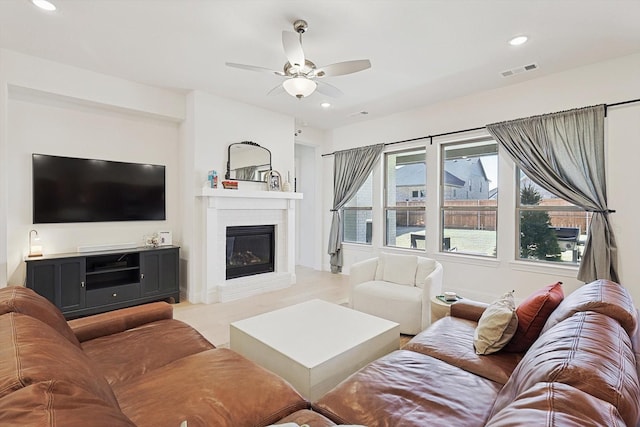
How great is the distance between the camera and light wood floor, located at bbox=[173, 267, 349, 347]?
11.5 feet

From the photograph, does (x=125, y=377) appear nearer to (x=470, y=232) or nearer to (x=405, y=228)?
(x=470, y=232)

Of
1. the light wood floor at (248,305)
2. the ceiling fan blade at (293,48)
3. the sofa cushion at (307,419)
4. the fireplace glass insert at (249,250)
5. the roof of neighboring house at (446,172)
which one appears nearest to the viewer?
the sofa cushion at (307,419)

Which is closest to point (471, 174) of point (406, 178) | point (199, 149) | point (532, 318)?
point (406, 178)

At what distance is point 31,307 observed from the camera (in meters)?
1.64

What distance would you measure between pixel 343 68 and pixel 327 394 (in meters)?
2.45

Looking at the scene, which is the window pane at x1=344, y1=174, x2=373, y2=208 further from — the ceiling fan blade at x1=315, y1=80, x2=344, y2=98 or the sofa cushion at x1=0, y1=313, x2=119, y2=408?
the sofa cushion at x1=0, y1=313, x2=119, y2=408

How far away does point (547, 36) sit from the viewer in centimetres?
297

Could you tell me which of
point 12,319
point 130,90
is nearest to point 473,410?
point 12,319

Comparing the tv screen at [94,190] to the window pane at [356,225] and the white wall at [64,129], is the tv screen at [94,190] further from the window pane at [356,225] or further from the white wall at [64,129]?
the window pane at [356,225]

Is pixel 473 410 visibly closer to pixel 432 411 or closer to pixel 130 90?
pixel 432 411

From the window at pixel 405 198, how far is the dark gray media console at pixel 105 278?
3536 mm

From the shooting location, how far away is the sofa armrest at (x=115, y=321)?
6.81 ft

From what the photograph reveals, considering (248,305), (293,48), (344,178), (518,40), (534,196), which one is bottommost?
(248,305)

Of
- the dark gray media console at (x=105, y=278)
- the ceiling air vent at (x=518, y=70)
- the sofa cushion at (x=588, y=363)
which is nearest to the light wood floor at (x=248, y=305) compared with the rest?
the dark gray media console at (x=105, y=278)
